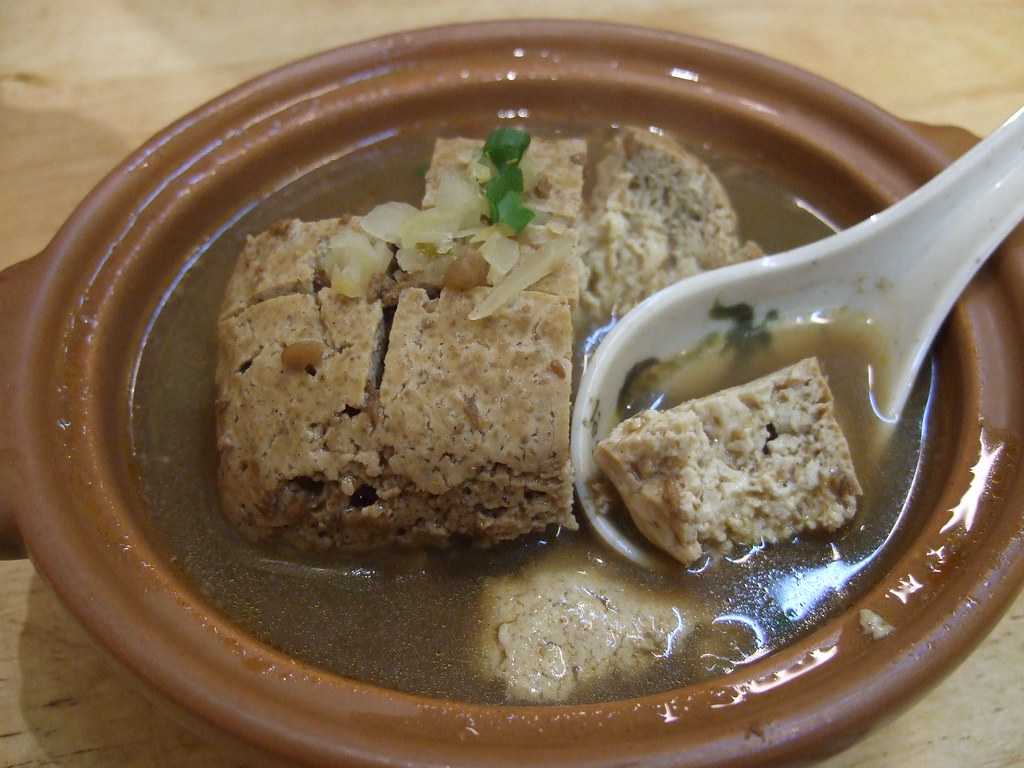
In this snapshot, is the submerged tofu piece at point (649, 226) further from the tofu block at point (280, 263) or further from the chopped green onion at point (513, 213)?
the tofu block at point (280, 263)

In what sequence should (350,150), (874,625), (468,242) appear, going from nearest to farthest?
(874,625) → (468,242) → (350,150)

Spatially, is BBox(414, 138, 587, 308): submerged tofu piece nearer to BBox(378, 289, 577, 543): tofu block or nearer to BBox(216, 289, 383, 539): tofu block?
BBox(378, 289, 577, 543): tofu block

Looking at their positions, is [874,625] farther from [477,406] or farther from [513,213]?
[513,213]

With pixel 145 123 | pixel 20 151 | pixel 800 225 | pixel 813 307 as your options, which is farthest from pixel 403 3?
pixel 813 307

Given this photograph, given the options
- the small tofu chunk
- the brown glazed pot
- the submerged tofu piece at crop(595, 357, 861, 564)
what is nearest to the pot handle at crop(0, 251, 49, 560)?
the brown glazed pot

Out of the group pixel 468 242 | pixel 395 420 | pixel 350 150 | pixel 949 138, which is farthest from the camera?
pixel 350 150

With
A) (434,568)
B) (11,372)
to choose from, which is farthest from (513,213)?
(11,372)

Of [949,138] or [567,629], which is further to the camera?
[949,138]

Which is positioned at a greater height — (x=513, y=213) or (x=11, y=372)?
(x=513, y=213)
